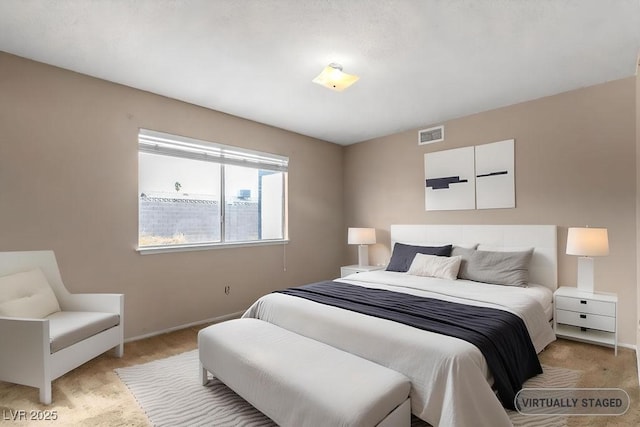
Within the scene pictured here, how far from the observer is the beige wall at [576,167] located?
9.95 feet

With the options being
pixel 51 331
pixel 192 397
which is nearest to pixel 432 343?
pixel 192 397

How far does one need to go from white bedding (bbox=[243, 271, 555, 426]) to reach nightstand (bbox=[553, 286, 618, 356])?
23cm

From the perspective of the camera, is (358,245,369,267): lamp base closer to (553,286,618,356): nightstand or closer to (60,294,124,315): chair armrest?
(553,286,618,356): nightstand

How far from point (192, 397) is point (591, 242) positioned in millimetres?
3505

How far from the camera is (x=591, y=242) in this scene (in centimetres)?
291

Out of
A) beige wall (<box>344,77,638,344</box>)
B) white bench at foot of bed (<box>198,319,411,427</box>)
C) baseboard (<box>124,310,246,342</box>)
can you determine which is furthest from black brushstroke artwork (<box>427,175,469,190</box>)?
baseboard (<box>124,310,246,342</box>)

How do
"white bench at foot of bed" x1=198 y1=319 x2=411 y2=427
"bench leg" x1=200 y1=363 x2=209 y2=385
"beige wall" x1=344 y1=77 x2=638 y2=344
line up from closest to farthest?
"white bench at foot of bed" x1=198 y1=319 x2=411 y2=427, "bench leg" x1=200 y1=363 x2=209 y2=385, "beige wall" x1=344 y1=77 x2=638 y2=344

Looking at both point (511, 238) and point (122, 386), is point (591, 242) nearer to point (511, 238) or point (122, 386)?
point (511, 238)

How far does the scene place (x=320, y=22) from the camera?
216cm

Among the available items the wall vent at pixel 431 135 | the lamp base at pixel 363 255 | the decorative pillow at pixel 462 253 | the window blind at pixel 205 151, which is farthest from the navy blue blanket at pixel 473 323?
the wall vent at pixel 431 135

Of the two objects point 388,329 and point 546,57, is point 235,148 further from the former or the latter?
point 546,57

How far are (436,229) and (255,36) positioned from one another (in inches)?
124

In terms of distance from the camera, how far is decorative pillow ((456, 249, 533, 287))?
322 cm

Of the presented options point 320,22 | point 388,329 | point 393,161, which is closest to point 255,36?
point 320,22
